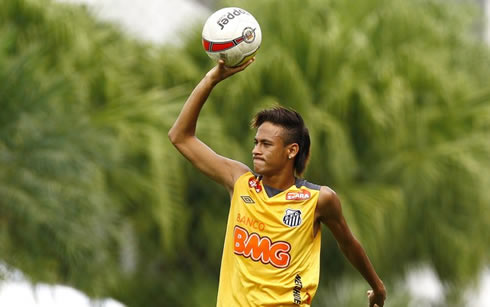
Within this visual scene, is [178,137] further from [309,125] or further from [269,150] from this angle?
[309,125]

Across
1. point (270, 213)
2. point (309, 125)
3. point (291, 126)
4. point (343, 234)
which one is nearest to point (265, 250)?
point (270, 213)

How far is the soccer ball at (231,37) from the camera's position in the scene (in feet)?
19.2

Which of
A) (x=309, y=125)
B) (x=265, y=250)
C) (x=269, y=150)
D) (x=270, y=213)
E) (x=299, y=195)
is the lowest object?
(x=265, y=250)

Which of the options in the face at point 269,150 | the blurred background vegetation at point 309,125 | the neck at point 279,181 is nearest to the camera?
the face at point 269,150

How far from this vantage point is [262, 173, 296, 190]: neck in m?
5.94

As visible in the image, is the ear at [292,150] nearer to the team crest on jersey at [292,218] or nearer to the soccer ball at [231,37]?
the team crest on jersey at [292,218]

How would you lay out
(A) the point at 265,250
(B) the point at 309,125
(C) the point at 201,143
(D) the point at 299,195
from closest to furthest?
(A) the point at 265,250 → (D) the point at 299,195 → (C) the point at 201,143 → (B) the point at 309,125

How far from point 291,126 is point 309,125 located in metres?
8.66

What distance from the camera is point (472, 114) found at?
15656 mm

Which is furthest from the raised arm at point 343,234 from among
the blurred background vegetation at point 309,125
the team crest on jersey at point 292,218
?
the blurred background vegetation at point 309,125

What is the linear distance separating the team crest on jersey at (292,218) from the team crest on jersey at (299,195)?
8 cm

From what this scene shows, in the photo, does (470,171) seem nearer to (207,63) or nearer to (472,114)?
(472,114)

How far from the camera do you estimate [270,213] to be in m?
5.84

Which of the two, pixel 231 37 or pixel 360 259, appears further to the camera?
pixel 360 259
